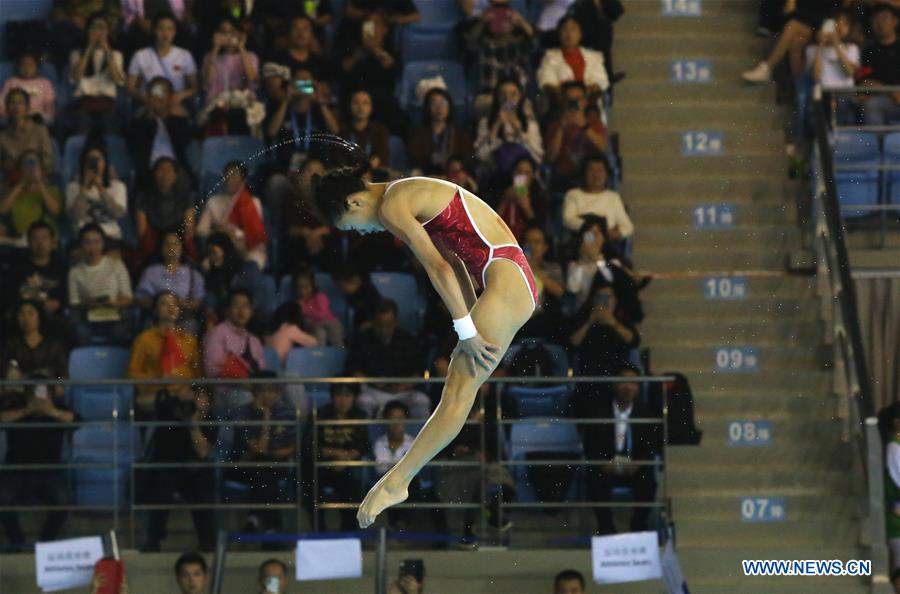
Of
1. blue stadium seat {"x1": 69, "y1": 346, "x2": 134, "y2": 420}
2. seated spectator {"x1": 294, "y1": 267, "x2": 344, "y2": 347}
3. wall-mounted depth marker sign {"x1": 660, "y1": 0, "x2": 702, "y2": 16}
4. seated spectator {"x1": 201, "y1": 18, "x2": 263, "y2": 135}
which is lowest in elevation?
blue stadium seat {"x1": 69, "y1": 346, "x2": 134, "y2": 420}

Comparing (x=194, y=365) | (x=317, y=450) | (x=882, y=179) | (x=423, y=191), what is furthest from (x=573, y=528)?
(x=423, y=191)

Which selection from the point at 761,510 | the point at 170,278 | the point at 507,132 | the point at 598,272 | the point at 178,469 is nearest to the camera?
the point at 178,469

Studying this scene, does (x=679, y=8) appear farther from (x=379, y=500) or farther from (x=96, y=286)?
(x=379, y=500)

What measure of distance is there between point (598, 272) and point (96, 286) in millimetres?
3183

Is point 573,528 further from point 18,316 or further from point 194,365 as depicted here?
point 18,316

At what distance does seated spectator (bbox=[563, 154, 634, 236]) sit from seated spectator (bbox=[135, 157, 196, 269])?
2434 mm

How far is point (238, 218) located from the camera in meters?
10.9

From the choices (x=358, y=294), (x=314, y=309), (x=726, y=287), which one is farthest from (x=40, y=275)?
(x=726, y=287)

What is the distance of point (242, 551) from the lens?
32.9 feet

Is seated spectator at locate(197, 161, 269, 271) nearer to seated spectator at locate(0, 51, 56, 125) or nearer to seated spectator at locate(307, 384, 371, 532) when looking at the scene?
seated spectator at locate(307, 384, 371, 532)

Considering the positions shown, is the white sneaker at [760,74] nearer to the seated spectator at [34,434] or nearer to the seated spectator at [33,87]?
the seated spectator at [33,87]

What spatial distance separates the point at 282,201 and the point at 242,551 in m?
2.40

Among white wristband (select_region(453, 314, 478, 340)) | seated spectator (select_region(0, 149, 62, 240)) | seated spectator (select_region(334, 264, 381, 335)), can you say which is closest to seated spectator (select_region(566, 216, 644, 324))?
seated spectator (select_region(334, 264, 381, 335))

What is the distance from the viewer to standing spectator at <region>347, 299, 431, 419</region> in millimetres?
10273
